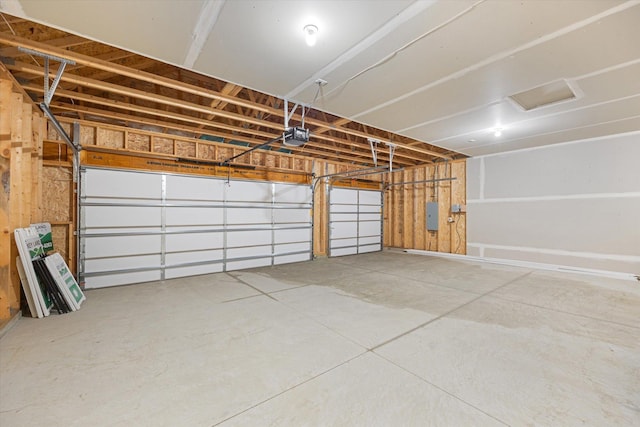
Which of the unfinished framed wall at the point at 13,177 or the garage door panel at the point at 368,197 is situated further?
the garage door panel at the point at 368,197

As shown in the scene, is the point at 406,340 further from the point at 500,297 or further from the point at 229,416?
the point at 500,297

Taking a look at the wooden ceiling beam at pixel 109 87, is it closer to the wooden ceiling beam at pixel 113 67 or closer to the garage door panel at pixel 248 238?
the wooden ceiling beam at pixel 113 67

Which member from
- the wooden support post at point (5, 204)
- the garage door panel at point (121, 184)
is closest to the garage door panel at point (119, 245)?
the garage door panel at point (121, 184)

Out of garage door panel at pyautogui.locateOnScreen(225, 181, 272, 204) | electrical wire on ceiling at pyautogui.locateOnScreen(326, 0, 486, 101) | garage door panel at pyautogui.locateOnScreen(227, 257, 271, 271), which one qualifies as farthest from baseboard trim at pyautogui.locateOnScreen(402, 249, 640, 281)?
electrical wire on ceiling at pyautogui.locateOnScreen(326, 0, 486, 101)

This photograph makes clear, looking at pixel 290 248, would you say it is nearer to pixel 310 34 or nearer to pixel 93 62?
pixel 93 62

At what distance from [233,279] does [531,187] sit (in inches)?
292

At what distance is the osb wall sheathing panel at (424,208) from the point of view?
25.6 ft

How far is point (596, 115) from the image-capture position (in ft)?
13.7

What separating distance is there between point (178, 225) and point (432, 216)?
7242 millimetres

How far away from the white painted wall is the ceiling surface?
1943 millimetres

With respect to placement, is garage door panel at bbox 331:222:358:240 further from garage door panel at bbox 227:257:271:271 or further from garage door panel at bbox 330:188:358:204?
garage door panel at bbox 227:257:271:271

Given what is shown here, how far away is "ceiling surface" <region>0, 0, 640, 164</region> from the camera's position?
1973 millimetres

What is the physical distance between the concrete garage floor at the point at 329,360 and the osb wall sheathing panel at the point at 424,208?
149 inches

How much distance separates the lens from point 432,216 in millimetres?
8281
